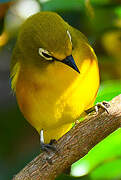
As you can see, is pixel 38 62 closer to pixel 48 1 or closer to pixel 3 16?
pixel 48 1

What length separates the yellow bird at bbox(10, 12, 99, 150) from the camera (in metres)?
1.61

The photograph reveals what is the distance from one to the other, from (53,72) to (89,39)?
2.74 ft

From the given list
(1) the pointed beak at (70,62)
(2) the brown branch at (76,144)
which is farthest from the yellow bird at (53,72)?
(2) the brown branch at (76,144)

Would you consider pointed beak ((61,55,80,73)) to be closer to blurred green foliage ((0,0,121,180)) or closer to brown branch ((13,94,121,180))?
brown branch ((13,94,121,180))

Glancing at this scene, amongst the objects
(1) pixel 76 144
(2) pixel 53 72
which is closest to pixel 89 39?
(2) pixel 53 72

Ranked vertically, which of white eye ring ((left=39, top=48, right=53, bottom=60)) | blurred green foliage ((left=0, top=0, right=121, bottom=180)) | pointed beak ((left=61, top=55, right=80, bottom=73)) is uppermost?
white eye ring ((left=39, top=48, right=53, bottom=60))

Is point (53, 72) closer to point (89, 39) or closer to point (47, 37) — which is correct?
point (47, 37)

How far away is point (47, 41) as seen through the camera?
1.61 meters

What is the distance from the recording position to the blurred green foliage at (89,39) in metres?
2.22

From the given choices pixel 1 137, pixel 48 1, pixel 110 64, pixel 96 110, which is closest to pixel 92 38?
pixel 110 64

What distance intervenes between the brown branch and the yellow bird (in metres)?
0.19

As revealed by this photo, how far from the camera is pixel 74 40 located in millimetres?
1744

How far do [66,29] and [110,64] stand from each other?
34.8 inches

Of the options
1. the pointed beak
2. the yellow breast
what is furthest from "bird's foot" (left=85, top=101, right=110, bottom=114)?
the pointed beak
